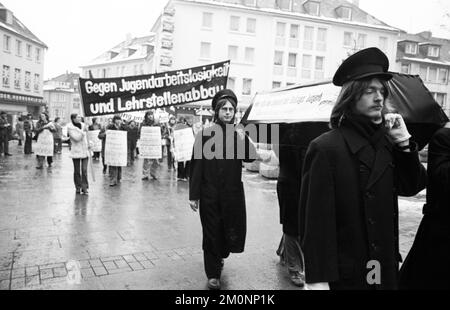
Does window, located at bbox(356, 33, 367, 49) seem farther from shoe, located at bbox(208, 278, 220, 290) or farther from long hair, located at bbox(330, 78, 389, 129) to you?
long hair, located at bbox(330, 78, 389, 129)

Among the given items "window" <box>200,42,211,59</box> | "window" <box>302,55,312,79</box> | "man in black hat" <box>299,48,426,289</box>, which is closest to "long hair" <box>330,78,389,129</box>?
"man in black hat" <box>299,48,426,289</box>

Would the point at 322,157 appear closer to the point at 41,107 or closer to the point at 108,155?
the point at 108,155

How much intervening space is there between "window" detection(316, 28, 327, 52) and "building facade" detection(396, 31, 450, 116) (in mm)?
11494

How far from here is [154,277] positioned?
165 inches

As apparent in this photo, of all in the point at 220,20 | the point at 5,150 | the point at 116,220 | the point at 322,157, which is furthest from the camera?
the point at 220,20

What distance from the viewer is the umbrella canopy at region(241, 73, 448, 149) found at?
313 cm

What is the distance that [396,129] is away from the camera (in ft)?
7.19

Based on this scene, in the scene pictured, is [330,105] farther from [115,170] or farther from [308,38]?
[308,38]

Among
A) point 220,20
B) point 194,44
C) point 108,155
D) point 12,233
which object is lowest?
point 12,233

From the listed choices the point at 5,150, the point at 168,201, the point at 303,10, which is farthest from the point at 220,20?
the point at 168,201

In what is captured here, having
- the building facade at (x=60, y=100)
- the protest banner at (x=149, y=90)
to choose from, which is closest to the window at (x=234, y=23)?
the protest banner at (x=149, y=90)

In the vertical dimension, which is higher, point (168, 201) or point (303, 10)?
point (303, 10)

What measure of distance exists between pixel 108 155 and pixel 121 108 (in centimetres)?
320

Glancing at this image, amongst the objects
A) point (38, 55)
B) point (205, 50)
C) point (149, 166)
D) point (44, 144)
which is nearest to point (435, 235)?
point (149, 166)
